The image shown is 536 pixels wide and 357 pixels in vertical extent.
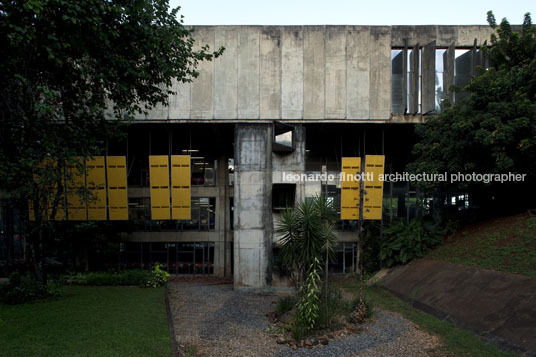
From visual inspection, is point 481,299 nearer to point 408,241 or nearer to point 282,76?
point 408,241

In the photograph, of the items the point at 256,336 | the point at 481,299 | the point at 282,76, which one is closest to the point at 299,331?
the point at 256,336

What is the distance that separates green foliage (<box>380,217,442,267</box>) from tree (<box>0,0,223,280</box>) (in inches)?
500

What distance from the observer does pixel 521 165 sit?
15023mm

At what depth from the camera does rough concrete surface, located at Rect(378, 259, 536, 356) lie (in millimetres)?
8650

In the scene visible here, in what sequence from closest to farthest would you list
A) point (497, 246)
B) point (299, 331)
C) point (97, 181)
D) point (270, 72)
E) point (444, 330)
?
point (299, 331) < point (444, 330) < point (497, 246) < point (270, 72) < point (97, 181)

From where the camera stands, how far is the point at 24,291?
12.6 m

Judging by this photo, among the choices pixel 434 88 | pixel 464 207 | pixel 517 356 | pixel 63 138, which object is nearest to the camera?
pixel 517 356

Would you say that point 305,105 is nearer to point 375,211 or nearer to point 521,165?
point 375,211

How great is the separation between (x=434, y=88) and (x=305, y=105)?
6.39m

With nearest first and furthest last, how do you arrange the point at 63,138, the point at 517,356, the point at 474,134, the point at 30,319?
the point at 517,356 < the point at 30,319 < the point at 63,138 < the point at 474,134

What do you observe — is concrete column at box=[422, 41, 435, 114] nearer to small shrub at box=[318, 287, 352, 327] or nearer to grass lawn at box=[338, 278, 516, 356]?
grass lawn at box=[338, 278, 516, 356]

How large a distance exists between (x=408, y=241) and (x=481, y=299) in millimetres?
7070

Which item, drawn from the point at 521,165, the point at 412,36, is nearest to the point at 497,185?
the point at 521,165

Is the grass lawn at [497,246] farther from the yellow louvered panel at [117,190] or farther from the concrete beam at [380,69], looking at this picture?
the yellow louvered panel at [117,190]
